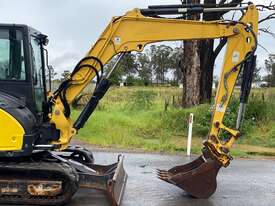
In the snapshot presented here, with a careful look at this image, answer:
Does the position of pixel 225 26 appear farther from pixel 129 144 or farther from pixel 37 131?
pixel 129 144

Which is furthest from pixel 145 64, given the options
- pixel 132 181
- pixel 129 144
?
pixel 132 181

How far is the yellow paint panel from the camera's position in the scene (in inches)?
316

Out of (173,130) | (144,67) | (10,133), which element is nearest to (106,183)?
(10,133)

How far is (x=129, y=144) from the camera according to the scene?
53.8ft

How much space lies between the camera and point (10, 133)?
8047 millimetres

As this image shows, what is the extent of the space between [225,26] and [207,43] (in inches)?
649

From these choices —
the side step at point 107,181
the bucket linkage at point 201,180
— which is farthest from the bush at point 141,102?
the bucket linkage at point 201,180

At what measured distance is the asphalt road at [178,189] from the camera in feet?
28.8

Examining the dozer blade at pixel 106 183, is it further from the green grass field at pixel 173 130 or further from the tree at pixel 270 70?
the tree at pixel 270 70

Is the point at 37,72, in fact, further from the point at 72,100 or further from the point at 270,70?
the point at 270,70

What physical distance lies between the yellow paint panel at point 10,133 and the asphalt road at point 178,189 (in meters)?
1.26

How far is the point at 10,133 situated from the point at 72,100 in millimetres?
1440

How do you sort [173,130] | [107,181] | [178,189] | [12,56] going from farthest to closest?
1. [173,130]
2. [178,189]
3. [12,56]
4. [107,181]

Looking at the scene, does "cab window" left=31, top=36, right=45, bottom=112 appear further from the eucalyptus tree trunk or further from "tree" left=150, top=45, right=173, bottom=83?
"tree" left=150, top=45, right=173, bottom=83
